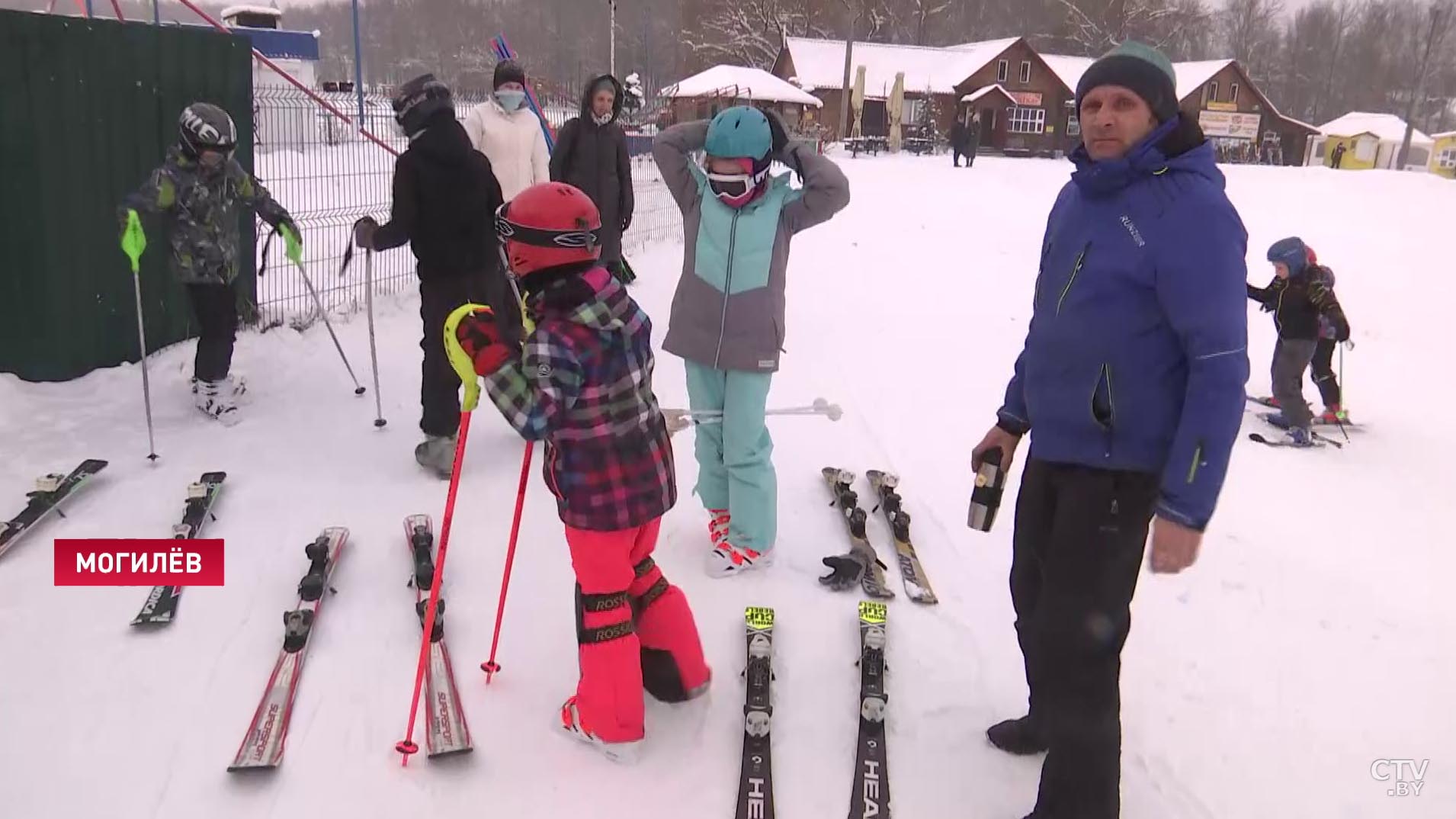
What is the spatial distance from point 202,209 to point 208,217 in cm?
5

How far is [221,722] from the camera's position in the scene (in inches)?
118

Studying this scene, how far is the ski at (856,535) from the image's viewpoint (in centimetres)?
399

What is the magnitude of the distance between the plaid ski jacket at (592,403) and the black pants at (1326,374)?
6.89m

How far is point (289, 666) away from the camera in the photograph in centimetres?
324

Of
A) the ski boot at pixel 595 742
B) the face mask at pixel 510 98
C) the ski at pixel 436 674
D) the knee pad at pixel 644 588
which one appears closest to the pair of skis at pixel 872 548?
the knee pad at pixel 644 588

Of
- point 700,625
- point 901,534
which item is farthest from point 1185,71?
point 700,625

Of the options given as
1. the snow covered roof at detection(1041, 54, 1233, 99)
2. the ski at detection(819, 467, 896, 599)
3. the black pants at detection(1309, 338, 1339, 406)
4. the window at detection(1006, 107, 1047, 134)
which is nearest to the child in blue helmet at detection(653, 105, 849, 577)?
the ski at detection(819, 467, 896, 599)

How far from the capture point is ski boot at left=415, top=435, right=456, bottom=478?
197 inches

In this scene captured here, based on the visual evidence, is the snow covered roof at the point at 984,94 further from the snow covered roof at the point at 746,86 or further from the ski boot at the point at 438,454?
the ski boot at the point at 438,454

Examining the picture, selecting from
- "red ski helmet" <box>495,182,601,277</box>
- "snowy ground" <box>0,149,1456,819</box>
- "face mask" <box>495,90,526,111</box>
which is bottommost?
"snowy ground" <box>0,149,1456,819</box>

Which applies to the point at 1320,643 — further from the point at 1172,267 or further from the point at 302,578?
the point at 302,578

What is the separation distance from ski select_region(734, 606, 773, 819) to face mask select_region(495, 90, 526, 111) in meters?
4.09

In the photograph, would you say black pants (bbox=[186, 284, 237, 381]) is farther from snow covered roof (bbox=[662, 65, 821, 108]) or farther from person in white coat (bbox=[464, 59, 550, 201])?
snow covered roof (bbox=[662, 65, 821, 108])

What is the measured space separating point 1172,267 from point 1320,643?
2.65m
